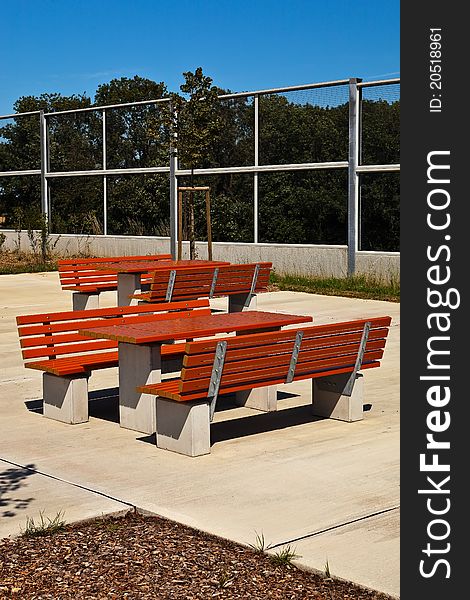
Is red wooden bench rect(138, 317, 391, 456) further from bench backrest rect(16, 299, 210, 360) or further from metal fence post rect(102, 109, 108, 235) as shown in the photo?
metal fence post rect(102, 109, 108, 235)

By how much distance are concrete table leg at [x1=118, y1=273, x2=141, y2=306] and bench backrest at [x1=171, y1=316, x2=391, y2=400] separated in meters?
6.87

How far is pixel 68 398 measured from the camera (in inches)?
322

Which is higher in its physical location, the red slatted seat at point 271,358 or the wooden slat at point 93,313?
the wooden slat at point 93,313

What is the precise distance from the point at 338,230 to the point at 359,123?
85.0 inches

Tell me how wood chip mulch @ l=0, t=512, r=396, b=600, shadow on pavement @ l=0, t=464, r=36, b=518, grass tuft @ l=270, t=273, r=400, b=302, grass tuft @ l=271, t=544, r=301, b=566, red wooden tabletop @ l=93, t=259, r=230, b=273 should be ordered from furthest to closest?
grass tuft @ l=270, t=273, r=400, b=302 → red wooden tabletop @ l=93, t=259, r=230, b=273 → shadow on pavement @ l=0, t=464, r=36, b=518 → grass tuft @ l=271, t=544, r=301, b=566 → wood chip mulch @ l=0, t=512, r=396, b=600

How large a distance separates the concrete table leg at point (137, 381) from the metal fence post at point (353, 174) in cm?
1267

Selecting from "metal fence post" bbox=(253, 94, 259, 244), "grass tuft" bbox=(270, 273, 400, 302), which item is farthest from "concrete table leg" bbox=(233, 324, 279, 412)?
"metal fence post" bbox=(253, 94, 259, 244)

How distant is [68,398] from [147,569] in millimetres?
3429

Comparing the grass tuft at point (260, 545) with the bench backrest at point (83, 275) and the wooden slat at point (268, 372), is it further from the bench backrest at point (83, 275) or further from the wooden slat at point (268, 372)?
the bench backrest at point (83, 275)

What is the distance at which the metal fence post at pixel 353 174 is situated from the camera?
2036 cm

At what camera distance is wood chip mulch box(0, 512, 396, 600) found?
4.62 m

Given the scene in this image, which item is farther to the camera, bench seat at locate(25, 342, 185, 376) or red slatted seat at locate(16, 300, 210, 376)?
red slatted seat at locate(16, 300, 210, 376)

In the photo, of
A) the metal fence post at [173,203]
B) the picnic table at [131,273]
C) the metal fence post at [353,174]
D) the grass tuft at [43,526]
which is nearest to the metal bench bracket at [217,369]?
the grass tuft at [43,526]

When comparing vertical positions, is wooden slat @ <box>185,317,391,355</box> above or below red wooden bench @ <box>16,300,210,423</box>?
above
